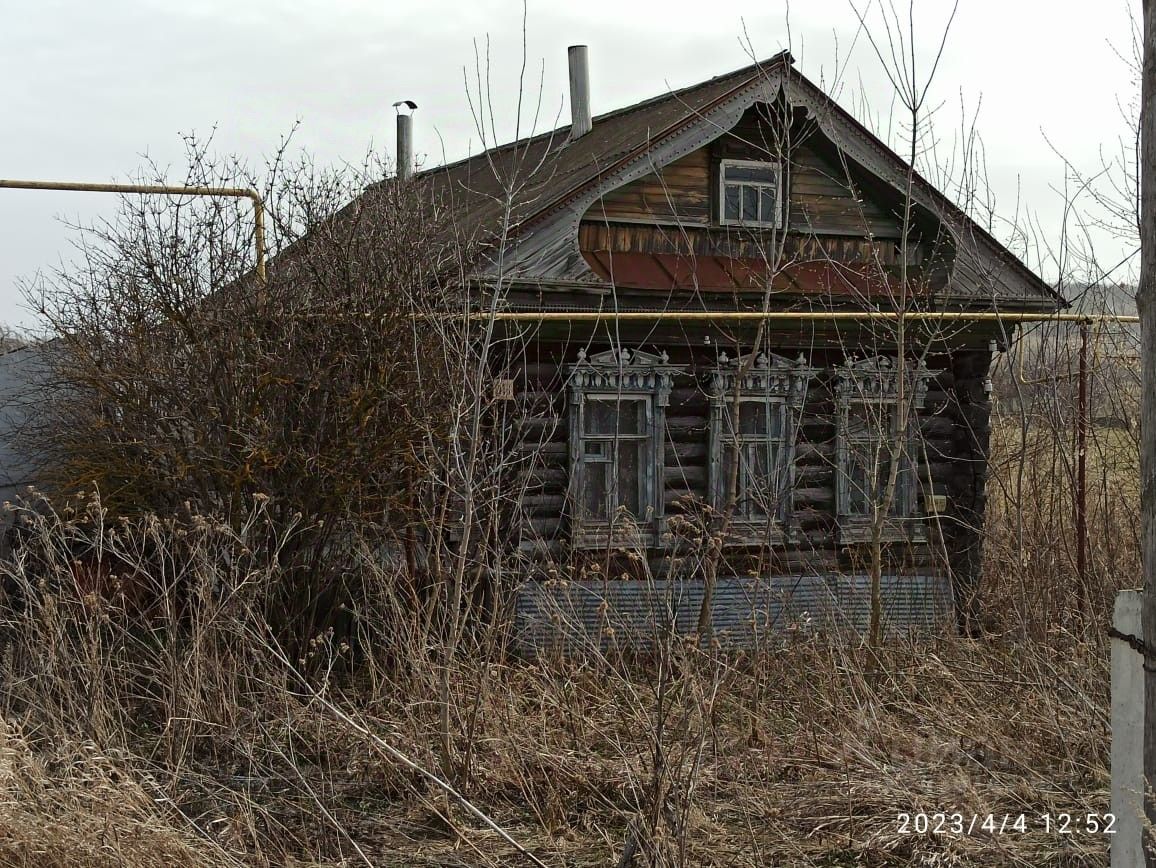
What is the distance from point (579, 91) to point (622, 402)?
216 inches

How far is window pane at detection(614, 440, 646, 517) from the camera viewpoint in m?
10.4

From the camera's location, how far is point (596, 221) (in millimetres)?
10578

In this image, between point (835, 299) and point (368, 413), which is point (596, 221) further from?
point (368, 413)

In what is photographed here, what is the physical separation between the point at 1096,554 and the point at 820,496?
10.7 feet

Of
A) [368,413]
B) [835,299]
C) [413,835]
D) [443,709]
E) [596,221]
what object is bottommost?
[413,835]

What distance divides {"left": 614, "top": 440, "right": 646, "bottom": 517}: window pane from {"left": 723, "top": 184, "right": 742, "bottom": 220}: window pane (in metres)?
2.33

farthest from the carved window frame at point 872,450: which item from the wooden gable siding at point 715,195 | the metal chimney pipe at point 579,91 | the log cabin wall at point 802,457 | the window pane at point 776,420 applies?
the metal chimney pipe at point 579,91

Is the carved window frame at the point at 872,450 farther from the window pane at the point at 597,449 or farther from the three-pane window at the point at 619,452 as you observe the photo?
the window pane at the point at 597,449

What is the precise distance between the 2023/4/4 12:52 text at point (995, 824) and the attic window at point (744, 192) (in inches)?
270

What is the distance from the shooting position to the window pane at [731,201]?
1108cm

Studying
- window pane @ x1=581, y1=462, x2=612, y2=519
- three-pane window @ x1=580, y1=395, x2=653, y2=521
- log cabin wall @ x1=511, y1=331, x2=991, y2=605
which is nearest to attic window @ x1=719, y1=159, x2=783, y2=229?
log cabin wall @ x1=511, y1=331, x2=991, y2=605

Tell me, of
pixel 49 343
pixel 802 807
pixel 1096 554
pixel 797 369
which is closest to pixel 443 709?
pixel 802 807

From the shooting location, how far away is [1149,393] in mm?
3242

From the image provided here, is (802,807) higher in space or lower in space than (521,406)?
lower
